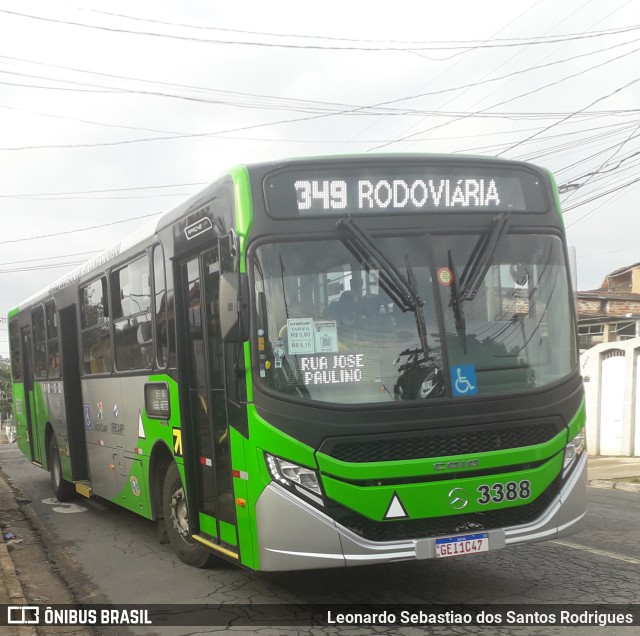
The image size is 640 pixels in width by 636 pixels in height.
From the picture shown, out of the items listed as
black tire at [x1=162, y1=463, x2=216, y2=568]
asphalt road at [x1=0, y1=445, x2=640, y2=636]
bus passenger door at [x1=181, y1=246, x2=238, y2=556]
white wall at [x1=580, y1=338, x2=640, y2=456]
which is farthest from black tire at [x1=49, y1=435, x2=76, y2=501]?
white wall at [x1=580, y1=338, x2=640, y2=456]

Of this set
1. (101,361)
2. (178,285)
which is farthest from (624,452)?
(178,285)

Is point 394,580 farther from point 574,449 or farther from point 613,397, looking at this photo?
point 613,397

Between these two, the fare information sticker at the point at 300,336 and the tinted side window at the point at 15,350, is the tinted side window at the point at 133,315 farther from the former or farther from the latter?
the tinted side window at the point at 15,350

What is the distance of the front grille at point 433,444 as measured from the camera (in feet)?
18.0

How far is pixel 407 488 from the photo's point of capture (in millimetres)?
5531

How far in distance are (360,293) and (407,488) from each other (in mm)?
1349

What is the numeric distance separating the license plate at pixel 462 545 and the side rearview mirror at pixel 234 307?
191 centimetres

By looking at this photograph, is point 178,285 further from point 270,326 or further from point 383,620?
point 383,620

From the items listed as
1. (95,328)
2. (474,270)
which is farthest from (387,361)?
(95,328)

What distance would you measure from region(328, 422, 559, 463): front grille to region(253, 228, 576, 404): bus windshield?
0.87 feet

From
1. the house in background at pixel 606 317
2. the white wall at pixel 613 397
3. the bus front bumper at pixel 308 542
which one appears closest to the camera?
the bus front bumper at pixel 308 542

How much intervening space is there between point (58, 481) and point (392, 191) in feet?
30.1

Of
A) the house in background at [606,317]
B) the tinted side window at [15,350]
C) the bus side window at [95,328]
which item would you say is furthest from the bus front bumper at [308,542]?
the house in background at [606,317]

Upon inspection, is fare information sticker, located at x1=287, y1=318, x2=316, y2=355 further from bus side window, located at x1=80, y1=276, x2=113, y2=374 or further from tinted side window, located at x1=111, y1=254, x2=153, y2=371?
bus side window, located at x1=80, y1=276, x2=113, y2=374
